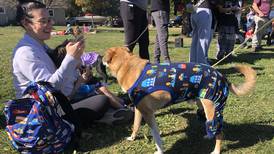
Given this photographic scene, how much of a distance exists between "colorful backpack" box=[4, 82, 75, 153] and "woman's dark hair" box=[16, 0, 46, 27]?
76 centimetres

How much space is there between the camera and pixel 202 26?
715 cm

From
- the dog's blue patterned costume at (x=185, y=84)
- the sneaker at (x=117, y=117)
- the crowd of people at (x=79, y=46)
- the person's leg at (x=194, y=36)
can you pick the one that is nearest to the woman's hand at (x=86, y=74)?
the crowd of people at (x=79, y=46)

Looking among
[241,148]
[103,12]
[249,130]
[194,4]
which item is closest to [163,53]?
[194,4]

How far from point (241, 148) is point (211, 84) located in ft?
3.01

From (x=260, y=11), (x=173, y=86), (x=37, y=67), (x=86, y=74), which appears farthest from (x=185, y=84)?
(x=260, y=11)

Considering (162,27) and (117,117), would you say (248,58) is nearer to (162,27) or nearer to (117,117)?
(162,27)

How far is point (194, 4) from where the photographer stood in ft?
25.1

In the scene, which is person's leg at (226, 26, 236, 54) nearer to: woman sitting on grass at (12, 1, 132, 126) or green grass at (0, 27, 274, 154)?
green grass at (0, 27, 274, 154)

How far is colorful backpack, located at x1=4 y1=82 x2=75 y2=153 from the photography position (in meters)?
3.56

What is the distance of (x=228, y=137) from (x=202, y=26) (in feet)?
11.0

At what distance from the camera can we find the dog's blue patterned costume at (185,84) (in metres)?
3.59

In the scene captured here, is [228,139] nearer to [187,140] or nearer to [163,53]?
[187,140]

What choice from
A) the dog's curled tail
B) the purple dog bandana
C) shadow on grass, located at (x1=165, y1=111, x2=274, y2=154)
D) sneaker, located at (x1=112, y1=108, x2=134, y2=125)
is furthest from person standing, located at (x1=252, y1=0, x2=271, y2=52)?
the dog's curled tail

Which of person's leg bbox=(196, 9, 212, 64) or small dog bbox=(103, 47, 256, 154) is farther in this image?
person's leg bbox=(196, 9, 212, 64)
